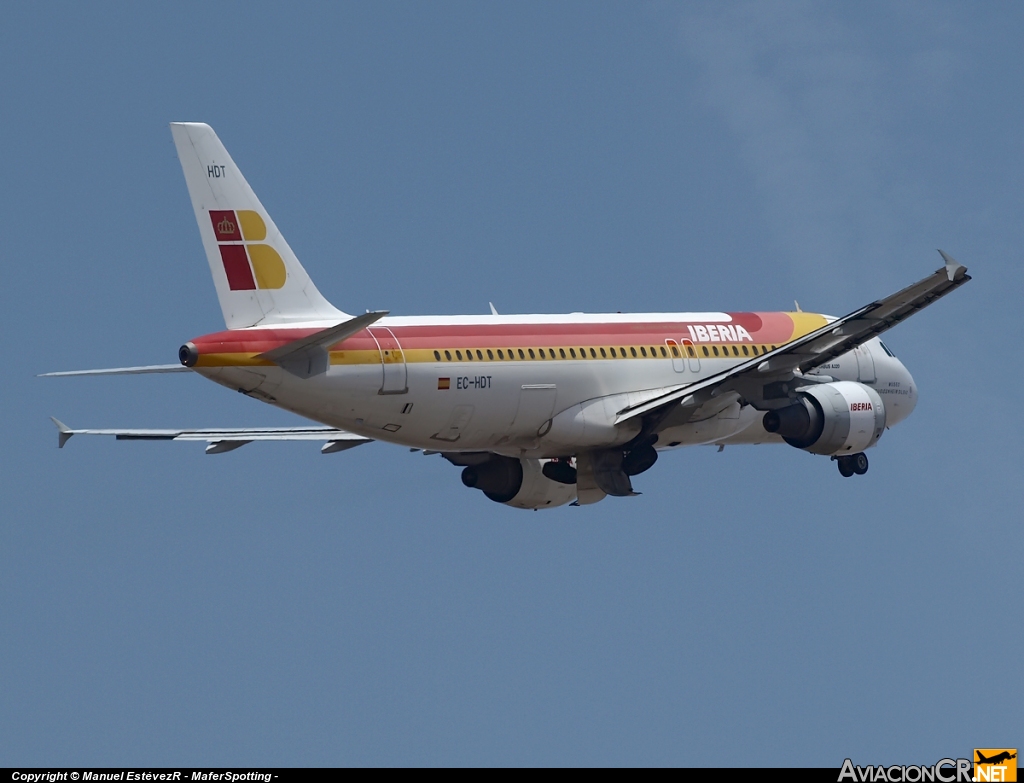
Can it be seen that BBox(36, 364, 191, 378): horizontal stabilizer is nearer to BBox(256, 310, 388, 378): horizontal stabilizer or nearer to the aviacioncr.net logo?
BBox(256, 310, 388, 378): horizontal stabilizer

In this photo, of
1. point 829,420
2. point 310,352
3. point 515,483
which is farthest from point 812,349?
point 310,352

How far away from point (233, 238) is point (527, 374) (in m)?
8.14

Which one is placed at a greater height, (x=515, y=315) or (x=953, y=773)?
(x=515, y=315)

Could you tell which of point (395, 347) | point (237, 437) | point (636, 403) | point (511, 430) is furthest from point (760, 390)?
point (237, 437)

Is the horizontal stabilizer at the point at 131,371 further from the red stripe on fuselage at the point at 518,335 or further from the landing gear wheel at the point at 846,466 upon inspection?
the landing gear wheel at the point at 846,466

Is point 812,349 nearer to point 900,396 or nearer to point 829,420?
point 829,420

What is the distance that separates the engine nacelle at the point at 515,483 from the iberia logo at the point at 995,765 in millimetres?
19247

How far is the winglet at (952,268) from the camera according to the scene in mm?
46625

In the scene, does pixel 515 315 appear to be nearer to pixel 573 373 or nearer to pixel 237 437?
pixel 573 373

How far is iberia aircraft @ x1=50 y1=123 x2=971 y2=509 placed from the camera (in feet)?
154

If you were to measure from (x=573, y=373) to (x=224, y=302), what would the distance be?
9.49 meters

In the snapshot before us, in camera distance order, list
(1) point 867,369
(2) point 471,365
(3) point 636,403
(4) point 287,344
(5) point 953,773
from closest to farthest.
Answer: (5) point 953,773, (4) point 287,344, (2) point 471,365, (3) point 636,403, (1) point 867,369

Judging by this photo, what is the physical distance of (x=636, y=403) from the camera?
173 ft

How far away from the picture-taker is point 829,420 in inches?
2052
